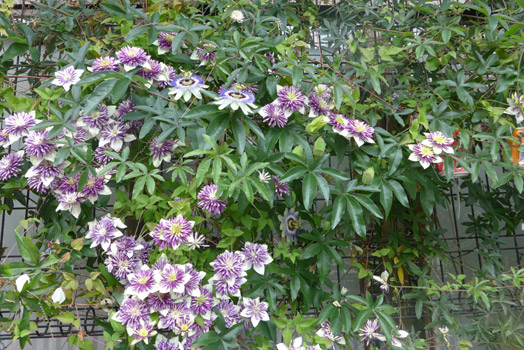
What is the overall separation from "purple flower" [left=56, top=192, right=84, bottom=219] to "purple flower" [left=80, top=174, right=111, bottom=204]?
0.07 feet

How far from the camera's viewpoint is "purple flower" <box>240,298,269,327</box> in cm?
127

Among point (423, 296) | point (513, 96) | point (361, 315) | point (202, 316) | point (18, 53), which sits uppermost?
point (18, 53)

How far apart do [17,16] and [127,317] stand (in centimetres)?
127

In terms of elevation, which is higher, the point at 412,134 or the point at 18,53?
the point at 18,53

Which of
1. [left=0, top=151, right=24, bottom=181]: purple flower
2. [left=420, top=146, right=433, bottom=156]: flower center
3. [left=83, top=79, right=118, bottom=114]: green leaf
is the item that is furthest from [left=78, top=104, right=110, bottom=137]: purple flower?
[left=420, top=146, right=433, bottom=156]: flower center

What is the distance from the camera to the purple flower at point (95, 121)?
4.30 feet

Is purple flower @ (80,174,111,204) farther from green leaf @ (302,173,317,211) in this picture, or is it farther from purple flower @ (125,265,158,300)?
green leaf @ (302,173,317,211)

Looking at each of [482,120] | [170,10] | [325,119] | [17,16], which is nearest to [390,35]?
[482,120]

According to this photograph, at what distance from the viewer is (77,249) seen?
4.31 ft

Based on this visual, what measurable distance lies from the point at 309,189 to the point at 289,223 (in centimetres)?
28

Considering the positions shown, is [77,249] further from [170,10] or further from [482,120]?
[482,120]

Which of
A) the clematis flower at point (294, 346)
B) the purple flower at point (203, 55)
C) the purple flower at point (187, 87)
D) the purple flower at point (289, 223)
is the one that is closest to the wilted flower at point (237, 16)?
the purple flower at point (203, 55)

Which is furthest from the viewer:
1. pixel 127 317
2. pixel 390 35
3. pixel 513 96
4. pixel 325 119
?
pixel 390 35

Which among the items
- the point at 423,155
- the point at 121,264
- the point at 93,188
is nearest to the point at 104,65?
the point at 93,188
